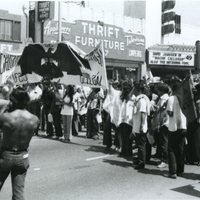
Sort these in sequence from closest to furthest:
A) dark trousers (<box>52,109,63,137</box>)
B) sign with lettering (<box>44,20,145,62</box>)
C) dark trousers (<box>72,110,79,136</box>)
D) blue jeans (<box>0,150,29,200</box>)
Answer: blue jeans (<box>0,150,29,200</box>) < dark trousers (<box>52,109,63,137</box>) < dark trousers (<box>72,110,79,136</box>) < sign with lettering (<box>44,20,145,62</box>)

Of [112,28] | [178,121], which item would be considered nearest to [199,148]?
[178,121]

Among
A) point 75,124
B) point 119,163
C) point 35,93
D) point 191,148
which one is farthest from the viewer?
point 75,124

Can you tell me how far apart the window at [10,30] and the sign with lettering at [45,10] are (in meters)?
2.49

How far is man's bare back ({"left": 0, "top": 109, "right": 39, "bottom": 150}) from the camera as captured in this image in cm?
418

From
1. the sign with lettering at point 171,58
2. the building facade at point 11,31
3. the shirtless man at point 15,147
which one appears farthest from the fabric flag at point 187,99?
the sign with lettering at point 171,58

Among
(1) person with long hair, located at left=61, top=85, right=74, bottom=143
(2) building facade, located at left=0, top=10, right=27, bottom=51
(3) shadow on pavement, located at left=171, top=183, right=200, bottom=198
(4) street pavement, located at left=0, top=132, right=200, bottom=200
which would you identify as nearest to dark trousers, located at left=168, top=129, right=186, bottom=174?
(4) street pavement, located at left=0, top=132, right=200, bottom=200

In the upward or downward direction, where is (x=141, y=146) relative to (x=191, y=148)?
upward

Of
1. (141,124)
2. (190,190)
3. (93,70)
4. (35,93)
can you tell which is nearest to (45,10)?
(35,93)

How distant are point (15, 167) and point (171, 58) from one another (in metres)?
25.9

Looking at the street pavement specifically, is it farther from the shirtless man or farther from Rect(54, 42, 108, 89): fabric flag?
Rect(54, 42, 108, 89): fabric flag

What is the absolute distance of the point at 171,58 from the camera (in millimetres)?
28828

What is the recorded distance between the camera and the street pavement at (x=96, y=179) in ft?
18.6

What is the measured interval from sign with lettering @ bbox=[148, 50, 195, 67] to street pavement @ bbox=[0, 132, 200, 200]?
806 inches

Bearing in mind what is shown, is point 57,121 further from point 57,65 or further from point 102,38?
point 102,38
